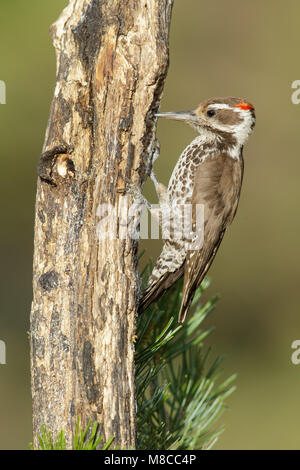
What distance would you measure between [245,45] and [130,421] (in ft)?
9.91

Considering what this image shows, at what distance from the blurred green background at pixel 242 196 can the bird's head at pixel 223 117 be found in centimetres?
91

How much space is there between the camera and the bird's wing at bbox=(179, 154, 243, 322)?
105 inches

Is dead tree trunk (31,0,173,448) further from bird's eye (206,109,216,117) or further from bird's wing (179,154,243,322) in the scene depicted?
bird's eye (206,109,216,117)

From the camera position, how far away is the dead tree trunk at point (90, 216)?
1.76 meters

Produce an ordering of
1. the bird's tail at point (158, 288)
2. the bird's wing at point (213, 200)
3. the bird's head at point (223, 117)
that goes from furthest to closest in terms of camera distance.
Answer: the bird's head at point (223, 117) < the bird's wing at point (213, 200) < the bird's tail at point (158, 288)

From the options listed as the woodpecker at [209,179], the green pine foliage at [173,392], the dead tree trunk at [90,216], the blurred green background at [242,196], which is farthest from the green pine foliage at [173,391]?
the blurred green background at [242,196]

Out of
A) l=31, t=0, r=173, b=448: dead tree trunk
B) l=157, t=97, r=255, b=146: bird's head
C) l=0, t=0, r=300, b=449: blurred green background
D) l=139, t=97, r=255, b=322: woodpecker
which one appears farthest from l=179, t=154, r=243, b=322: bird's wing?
l=0, t=0, r=300, b=449: blurred green background

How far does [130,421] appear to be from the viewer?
1758 mm

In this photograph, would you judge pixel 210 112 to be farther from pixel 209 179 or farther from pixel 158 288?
pixel 158 288

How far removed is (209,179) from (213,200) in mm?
96

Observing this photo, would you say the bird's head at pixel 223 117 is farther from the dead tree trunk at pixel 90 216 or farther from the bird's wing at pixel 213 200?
the dead tree trunk at pixel 90 216

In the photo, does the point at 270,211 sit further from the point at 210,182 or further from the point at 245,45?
the point at 210,182

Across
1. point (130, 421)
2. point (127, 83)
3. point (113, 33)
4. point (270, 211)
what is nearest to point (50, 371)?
point (130, 421)
